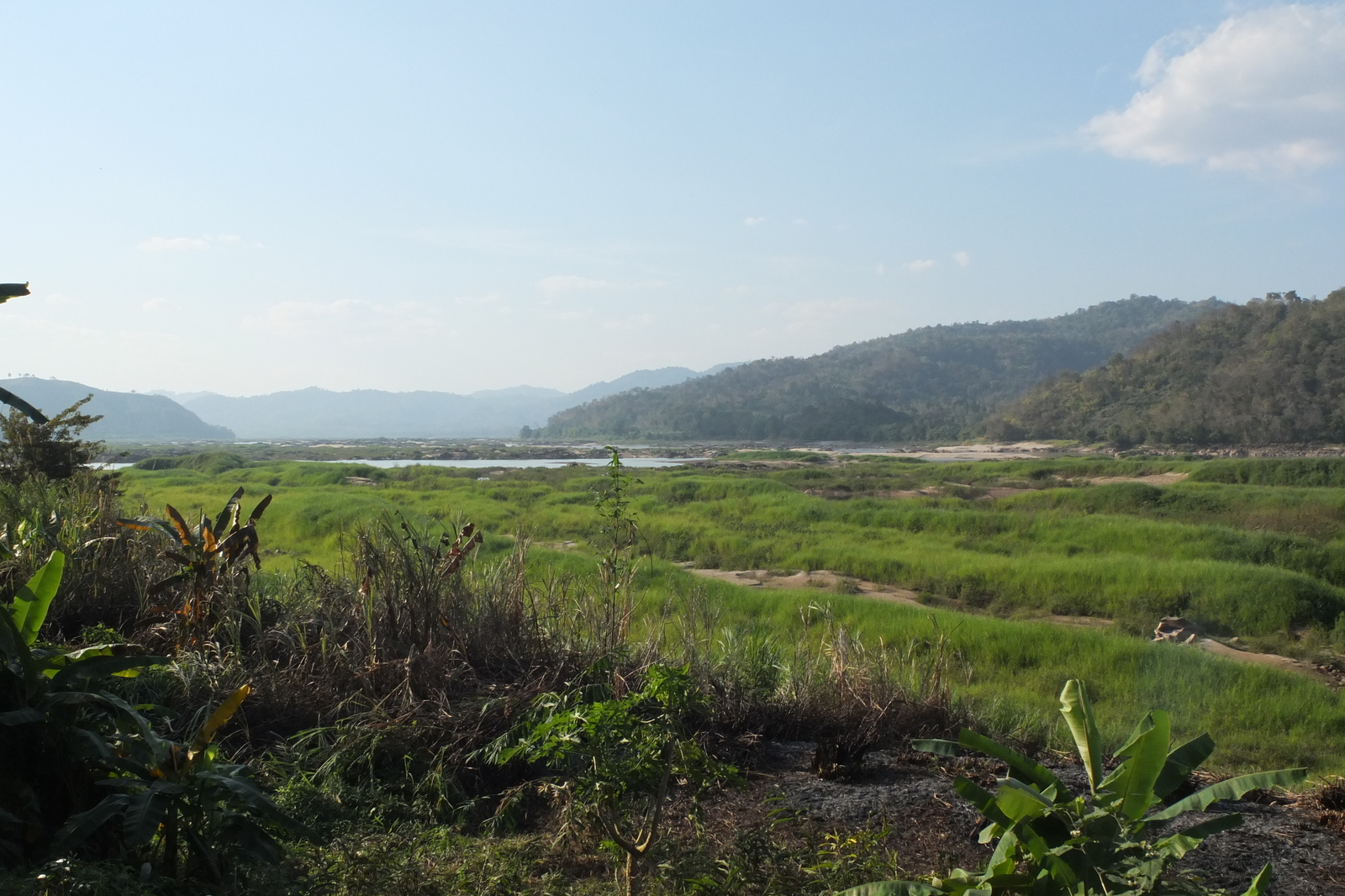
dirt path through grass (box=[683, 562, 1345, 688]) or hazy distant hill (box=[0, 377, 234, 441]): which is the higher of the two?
hazy distant hill (box=[0, 377, 234, 441])

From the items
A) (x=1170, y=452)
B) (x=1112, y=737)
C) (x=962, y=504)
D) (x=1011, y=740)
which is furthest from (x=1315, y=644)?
(x=1170, y=452)

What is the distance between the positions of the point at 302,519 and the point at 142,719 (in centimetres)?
1924

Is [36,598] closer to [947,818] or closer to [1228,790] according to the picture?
[947,818]

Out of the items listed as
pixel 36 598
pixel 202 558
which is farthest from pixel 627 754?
pixel 202 558

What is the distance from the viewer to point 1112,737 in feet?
20.0

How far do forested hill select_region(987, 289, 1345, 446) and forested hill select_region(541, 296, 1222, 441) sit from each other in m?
15.8

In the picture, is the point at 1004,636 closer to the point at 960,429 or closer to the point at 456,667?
the point at 456,667

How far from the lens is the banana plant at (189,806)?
2.45 metres

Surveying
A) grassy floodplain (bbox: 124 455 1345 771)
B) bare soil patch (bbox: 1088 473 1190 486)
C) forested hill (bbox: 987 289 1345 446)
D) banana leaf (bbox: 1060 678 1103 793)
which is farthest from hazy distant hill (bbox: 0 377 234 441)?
banana leaf (bbox: 1060 678 1103 793)

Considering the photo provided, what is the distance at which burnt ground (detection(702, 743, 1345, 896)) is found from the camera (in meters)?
3.10

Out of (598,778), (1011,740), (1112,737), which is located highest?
(598,778)

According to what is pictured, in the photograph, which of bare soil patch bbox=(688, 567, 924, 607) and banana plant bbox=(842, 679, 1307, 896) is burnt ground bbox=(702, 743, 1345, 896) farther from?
bare soil patch bbox=(688, 567, 924, 607)

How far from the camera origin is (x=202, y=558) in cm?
494

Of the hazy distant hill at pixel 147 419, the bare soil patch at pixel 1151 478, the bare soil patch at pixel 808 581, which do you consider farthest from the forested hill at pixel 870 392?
the hazy distant hill at pixel 147 419
